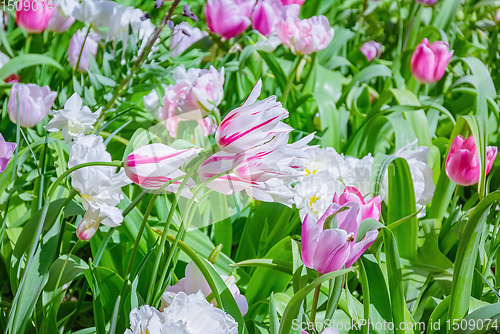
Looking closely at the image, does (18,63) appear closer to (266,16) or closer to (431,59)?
(266,16)

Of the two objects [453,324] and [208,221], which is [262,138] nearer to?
[453,324]

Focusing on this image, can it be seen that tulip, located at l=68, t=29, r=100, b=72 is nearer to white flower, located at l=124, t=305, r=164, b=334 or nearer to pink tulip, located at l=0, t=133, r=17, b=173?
pink tulip, located at l=0, t=133, r=17, b=173

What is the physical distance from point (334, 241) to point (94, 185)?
0.28m

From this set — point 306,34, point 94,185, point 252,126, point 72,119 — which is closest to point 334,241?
point 252,126

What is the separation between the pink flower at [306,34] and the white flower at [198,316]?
834 millimetres

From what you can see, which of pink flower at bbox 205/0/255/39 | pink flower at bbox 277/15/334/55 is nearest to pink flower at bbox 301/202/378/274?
pink flower at bbox 277/15/334/55

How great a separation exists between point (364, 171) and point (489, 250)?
0.82ft

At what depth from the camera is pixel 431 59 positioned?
1.16m

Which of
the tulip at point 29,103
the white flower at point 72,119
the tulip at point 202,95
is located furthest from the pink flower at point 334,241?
the tulip at point 29,103

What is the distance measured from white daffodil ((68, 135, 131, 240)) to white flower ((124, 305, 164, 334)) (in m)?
0.12

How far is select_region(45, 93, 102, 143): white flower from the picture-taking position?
0.65 meters

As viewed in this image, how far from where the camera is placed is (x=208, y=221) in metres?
0.89

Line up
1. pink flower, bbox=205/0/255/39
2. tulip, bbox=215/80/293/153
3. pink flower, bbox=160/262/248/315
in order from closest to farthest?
tulip, bbox=215/80/293/153, pink flower, bbox=160/262/248/315, pink flower, bbox=205/0/255/39

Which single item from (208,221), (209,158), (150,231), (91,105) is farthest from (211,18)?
(209,158)
